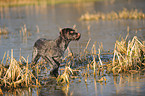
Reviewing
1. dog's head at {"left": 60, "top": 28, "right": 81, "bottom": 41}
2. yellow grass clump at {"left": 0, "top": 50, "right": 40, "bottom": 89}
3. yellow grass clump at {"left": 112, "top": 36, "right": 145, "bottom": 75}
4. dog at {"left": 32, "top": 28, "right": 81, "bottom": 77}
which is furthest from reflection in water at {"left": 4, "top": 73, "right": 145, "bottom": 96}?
dog's head at {"left": 60, "top": 28, "right": 81, "bottom": 41}

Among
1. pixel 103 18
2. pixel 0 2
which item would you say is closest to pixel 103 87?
pixel 103 18

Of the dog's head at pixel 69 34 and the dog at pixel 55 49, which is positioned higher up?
the dog's head at pixel 69 34

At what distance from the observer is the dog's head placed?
28.5ft

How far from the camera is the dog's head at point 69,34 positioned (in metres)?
8.70

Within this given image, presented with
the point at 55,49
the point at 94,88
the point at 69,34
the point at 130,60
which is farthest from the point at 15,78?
the point at 130,60

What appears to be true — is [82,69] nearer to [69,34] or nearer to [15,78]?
[69,34]

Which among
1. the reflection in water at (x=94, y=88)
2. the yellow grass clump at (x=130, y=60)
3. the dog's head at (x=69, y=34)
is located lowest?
the reflection in water at (x=94, y=88)

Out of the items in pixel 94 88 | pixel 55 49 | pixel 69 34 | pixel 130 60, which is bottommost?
A: pixel 94 88

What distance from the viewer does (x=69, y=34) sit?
8.73 metres

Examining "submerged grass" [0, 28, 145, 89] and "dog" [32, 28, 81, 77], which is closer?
"submerged grass" [0, 28, 145, 89]

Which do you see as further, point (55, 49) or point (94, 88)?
point (55, 49)

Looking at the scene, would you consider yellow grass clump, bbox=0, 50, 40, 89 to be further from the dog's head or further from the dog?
the dog's head

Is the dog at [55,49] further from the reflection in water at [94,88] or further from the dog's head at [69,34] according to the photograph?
the reflection in water at [94,88]

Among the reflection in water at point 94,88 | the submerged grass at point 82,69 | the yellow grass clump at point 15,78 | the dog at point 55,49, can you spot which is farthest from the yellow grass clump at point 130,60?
the yellow grass clump at point 15,78
